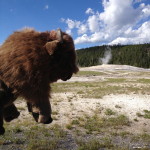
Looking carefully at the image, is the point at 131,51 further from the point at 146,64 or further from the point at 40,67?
the point at 40,67

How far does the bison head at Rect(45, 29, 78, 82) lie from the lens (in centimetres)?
172

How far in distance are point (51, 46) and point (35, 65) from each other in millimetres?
182

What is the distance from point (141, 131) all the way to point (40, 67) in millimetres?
8451

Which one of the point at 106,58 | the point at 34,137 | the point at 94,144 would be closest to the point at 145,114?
the point at 94,144

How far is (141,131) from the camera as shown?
9.30 metres

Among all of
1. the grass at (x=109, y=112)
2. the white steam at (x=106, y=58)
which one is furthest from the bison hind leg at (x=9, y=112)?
the white steam at (x=106, y=58)

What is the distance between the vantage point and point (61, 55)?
6.01 feet

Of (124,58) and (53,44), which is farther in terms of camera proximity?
(124,58)

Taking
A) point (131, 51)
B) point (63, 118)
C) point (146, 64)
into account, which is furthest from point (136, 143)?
point (131, 51)

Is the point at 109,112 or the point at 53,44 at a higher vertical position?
the point at 53,44

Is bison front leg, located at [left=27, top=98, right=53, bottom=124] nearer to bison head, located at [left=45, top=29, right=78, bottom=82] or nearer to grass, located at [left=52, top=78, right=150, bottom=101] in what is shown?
bison head, located at [left=45, top=29, right=78, bottom=82]

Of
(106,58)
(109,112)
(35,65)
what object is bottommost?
(109,112)

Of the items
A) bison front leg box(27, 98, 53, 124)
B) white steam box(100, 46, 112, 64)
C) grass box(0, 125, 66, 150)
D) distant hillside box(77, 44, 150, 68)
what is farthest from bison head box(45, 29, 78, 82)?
white steam box(100, 46, 112, 64)

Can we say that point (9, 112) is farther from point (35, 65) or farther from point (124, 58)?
point (124, 58)
